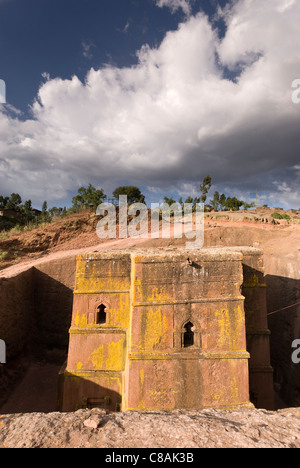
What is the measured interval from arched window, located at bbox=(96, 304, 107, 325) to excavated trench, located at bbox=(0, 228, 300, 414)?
4.85 metres

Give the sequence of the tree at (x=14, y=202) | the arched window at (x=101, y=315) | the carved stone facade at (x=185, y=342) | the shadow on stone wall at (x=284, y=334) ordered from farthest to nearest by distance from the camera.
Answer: the tree at (x=14, y=202)
the shadow on stone wall at (x=284, y=334)
the arched window at (x=101, y=315)
the carved stone facade at (x=185, y=342)

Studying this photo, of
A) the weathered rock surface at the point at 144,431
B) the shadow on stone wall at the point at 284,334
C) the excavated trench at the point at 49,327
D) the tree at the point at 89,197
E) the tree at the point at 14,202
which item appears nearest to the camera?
the weathered rock surface at the point at 144,431

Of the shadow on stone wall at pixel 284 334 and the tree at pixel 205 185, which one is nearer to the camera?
the shadow on stone wall at pixel 284 334

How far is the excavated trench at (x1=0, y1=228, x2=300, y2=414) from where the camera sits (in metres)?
10.8

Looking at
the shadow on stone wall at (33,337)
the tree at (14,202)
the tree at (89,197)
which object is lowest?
the shadow on stone wall at (33,337)

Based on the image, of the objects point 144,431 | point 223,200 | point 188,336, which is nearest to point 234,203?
point 223,200

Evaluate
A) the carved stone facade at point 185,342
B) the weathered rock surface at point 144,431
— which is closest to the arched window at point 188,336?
the carved stone facade at point 185,342

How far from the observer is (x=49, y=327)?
1432 centimetres

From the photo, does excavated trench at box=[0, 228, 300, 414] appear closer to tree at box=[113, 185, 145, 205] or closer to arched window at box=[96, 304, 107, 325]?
arched window at box=[96, 304, 107, 325]

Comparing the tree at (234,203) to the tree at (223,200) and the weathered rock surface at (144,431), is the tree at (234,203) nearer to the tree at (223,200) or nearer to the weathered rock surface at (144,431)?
the tree at (223,200)

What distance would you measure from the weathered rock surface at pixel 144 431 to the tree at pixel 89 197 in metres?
24.7

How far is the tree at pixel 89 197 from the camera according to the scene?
2755cm

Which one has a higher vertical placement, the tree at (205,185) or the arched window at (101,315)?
the tree at (205,185)

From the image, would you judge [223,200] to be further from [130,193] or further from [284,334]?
[284,334]
